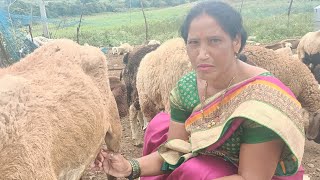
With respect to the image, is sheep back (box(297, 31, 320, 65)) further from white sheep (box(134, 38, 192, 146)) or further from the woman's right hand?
the woman's right hand

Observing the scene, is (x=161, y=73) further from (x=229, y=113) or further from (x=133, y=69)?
(x=229, y=113)

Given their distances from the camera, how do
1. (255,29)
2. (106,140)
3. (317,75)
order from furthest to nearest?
(255,29)
(317,75)
(106,140)

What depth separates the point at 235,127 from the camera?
2236 mm

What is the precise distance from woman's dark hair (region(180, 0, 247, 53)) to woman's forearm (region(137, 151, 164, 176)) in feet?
3.06

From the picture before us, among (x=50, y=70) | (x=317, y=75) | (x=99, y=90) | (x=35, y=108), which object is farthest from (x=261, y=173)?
(x=317, y=75)

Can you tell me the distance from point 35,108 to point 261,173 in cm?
158

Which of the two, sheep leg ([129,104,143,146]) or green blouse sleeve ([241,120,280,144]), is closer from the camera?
green blouse sleeve ([241,120,280,144])

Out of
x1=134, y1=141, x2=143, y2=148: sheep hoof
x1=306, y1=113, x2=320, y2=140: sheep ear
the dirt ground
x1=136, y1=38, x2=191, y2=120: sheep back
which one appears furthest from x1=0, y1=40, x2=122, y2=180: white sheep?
x1=306, y1=113, x2=320, y2=140: sheep ear

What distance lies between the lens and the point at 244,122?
2.21 m

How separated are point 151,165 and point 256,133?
874 millimetres

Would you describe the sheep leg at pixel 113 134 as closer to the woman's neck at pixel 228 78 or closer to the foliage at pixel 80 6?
the woman's neck at pixel 228 78

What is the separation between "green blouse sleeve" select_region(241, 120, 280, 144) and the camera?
2.13 m

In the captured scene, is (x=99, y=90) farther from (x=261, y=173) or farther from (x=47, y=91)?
(x=261, y=173)

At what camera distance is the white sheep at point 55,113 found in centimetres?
254
